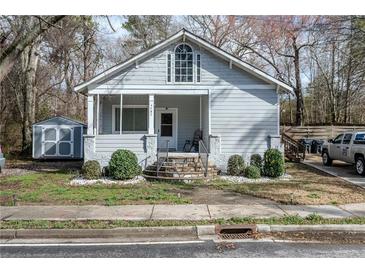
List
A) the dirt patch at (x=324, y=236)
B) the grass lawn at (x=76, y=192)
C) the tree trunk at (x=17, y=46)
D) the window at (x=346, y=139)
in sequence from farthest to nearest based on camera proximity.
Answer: the window at (x=346, y=139) < the tree trunk at (x=17, y=46) < the grass lawn at (x=76, y=192) < the dirt patch at (x=324, y=236)

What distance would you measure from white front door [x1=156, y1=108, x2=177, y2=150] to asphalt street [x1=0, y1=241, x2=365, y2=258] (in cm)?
1189

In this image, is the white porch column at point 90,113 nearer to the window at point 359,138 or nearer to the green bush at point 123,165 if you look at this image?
the green bush at point 123,165

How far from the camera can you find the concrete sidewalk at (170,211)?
8188 mm

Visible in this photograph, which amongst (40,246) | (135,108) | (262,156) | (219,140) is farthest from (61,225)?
(135,108)

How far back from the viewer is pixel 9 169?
1712cm

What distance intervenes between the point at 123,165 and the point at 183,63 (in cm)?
518

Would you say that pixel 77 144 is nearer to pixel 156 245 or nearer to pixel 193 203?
pixel 193 203

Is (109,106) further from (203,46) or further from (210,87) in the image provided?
(203,46)

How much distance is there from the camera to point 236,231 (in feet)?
24.1

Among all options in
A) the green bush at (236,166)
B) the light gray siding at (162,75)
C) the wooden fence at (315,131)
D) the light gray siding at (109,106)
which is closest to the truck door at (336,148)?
the light gray siding at (162,75)

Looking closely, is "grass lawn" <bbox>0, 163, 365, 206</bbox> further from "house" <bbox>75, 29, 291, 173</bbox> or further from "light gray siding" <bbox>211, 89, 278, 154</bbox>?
"house" <bbox>75, 29, 291, 173</bbox>

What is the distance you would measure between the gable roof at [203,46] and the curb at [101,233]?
9541mm

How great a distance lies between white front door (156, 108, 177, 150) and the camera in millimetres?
18391

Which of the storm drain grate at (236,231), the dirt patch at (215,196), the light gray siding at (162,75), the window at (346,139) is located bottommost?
the storm drain grate at (236,231)
